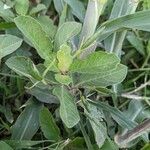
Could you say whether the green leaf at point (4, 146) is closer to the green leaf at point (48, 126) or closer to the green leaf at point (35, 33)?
the green leaf at point (48, 126)

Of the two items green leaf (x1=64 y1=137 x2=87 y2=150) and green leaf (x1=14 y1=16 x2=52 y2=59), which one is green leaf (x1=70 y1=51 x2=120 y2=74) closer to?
green leaf (x1=14 y1=16 x2=52 y2=59)

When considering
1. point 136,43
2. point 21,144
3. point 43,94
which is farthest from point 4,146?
point 136,43

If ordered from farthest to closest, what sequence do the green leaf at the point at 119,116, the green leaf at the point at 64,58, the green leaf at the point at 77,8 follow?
the green leaf at the point at 77,8 → the green leaf at the point at 119,116 → the green leaf at the point at 64,58

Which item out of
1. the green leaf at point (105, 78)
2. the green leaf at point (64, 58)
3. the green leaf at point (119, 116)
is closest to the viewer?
the green leaf at point (64, 58)

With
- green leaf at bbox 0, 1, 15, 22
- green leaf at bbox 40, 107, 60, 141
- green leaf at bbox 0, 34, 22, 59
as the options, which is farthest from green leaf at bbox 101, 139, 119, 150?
green leaf at bbox 0, 1, 15, 22

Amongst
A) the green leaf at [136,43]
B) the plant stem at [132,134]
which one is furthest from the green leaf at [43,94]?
the green leaf at [136,43]

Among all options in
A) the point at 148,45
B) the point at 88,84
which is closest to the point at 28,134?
the point at 88,84

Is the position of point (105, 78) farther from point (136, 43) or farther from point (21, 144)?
point (136, 43)
